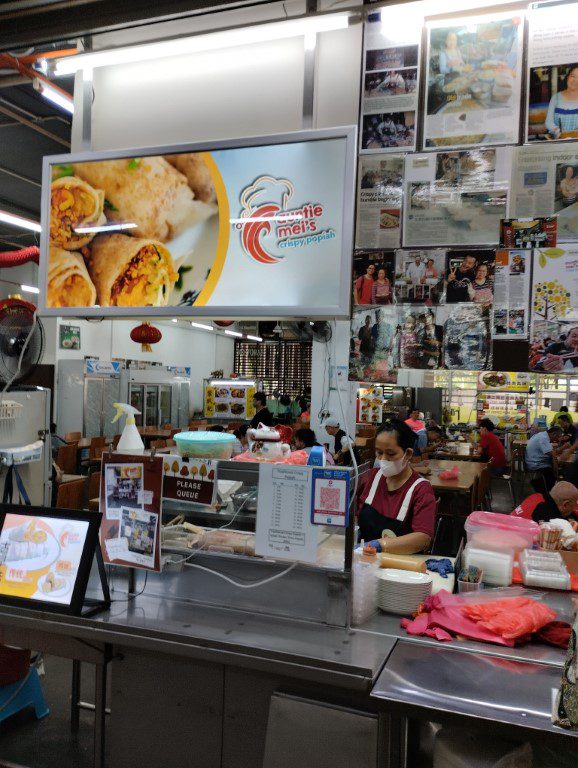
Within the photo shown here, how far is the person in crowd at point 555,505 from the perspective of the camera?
156 inches

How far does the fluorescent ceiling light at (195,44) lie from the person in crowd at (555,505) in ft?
10.2

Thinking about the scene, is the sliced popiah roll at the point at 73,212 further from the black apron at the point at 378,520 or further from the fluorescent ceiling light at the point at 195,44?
the black apron at the point at 378,520

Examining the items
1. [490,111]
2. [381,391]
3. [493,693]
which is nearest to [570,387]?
[381,391]

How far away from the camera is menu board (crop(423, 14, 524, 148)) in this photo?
95.3 inches

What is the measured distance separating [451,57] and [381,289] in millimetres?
1018

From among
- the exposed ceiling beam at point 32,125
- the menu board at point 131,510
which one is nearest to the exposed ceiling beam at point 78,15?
the menu board at point 131,510

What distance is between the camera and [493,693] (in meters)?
1.57

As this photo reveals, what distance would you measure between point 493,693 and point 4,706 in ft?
7.56

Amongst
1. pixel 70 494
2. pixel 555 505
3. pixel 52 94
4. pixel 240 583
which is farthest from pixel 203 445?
pixel 52 94

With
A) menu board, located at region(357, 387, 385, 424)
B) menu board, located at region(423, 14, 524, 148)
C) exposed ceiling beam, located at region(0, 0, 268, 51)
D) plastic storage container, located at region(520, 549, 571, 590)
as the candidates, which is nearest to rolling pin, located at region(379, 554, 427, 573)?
plastic storage container, located at region(520, 549, 571, 590)

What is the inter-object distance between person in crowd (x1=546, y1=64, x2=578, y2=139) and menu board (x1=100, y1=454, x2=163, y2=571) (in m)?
2.07

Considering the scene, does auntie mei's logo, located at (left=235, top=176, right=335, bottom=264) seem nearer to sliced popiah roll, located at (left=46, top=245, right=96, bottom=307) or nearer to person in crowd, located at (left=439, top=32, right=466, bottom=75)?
sliced popiah roll, located at (left=46, top=245, right=96, bottom=307)

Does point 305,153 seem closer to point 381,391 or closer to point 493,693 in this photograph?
point 493,693

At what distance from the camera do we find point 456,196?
99.6 inches
